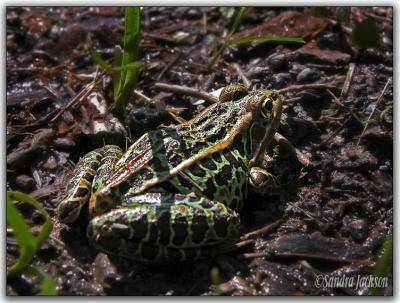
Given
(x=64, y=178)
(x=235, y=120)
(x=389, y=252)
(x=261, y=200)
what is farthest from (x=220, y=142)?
(x=389, y=252)

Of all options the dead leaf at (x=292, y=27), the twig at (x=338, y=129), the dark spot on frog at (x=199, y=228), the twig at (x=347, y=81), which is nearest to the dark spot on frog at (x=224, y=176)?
the dark spot on frog at (x=199, y=228)

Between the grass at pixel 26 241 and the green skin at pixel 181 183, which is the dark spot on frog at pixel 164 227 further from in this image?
the grass at pixel 26 241

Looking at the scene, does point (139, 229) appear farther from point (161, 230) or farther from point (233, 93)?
point (233, 93)

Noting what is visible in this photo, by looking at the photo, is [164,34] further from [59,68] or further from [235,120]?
[235,120]

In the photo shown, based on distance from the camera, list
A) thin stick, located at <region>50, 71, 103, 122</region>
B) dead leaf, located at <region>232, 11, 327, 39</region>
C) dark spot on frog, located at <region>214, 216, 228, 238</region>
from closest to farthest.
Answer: dark spot on frog, located at <region>214, 216, 228, 238</region> < thin stick, located at <region>50, 71, 103, 122</region> < dead leaf, located at <region>232, 11, 327, 39</region>

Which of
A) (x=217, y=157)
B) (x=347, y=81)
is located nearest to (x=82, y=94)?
(x=217, y=157)

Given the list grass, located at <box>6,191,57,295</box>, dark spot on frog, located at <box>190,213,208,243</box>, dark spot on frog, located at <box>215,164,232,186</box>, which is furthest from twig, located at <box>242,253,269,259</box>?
grass, located at <box>6,191,57,295</box>

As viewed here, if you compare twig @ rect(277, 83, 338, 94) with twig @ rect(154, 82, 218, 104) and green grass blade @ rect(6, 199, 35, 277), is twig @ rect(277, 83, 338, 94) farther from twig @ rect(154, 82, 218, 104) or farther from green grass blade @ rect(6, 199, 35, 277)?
green grass blade @ rect(6, 199, 35, 277)
